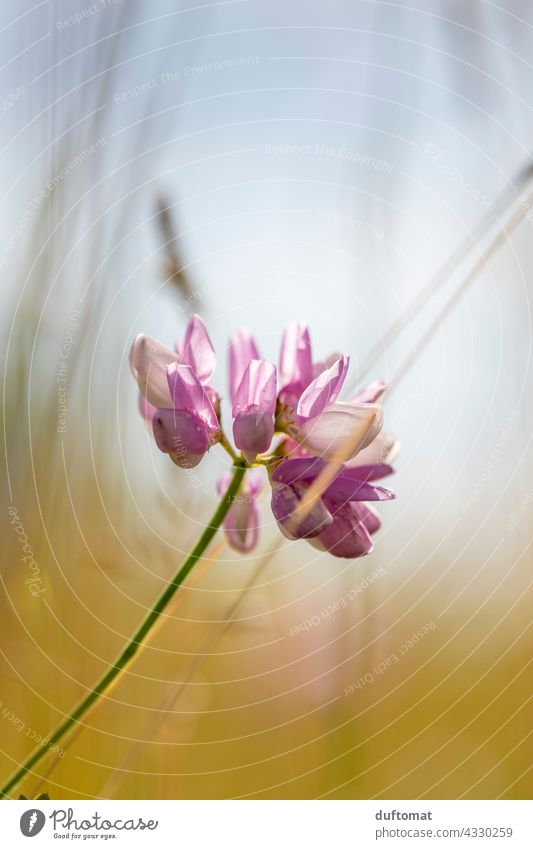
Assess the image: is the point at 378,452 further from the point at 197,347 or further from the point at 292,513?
the point at 197,347

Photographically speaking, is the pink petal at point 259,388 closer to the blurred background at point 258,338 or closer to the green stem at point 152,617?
the green stem at point 152,617

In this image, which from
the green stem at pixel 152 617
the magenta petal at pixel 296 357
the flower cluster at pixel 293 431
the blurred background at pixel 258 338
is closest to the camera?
the green stem at pixel 152 617

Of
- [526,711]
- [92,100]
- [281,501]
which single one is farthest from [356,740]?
[92,100]

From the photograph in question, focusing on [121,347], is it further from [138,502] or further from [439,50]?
[439,50]

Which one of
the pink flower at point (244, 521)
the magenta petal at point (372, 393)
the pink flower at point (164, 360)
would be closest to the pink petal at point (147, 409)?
the pink flower at point (164, 360)

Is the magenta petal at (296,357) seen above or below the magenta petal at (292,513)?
above

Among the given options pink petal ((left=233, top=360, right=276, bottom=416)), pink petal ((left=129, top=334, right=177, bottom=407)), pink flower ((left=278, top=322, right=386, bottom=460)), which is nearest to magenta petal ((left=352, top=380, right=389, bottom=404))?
pink flower ((left=278, top=322, right=386, bottom=460))

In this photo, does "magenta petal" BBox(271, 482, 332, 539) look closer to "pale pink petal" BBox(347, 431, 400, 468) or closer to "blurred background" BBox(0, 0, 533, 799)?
"pale pink petal" BBox(347, 431, 400, 468)
